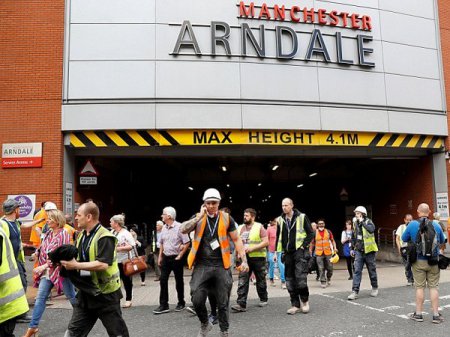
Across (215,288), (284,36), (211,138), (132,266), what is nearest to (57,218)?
(132,266)

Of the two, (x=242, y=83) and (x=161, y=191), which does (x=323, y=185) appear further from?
(x=242, y=83)

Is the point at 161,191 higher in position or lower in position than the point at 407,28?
lower

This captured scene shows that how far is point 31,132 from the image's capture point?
12.5 m

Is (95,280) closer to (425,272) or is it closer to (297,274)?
(297,274)

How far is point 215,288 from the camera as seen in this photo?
19.1 ft

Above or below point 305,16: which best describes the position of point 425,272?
below

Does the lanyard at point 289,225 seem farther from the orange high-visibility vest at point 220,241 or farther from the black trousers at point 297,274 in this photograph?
the orange high-visibility vest at point 220,241

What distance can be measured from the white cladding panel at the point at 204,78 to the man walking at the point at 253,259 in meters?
4.72

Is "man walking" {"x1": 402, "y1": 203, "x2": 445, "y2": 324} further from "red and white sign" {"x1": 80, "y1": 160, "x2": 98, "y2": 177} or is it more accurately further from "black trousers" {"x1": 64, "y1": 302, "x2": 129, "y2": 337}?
"red and white sign" {"x1": 80, "y1": 160, "x2": 98, "y2": 177}

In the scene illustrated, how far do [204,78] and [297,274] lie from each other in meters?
7.29

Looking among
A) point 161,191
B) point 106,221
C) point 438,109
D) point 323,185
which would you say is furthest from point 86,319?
point 323,185

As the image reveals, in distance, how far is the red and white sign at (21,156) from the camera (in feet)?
40.3

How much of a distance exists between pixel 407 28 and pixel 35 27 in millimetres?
12223

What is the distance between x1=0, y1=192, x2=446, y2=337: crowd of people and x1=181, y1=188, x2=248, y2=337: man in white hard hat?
0.5 inches
